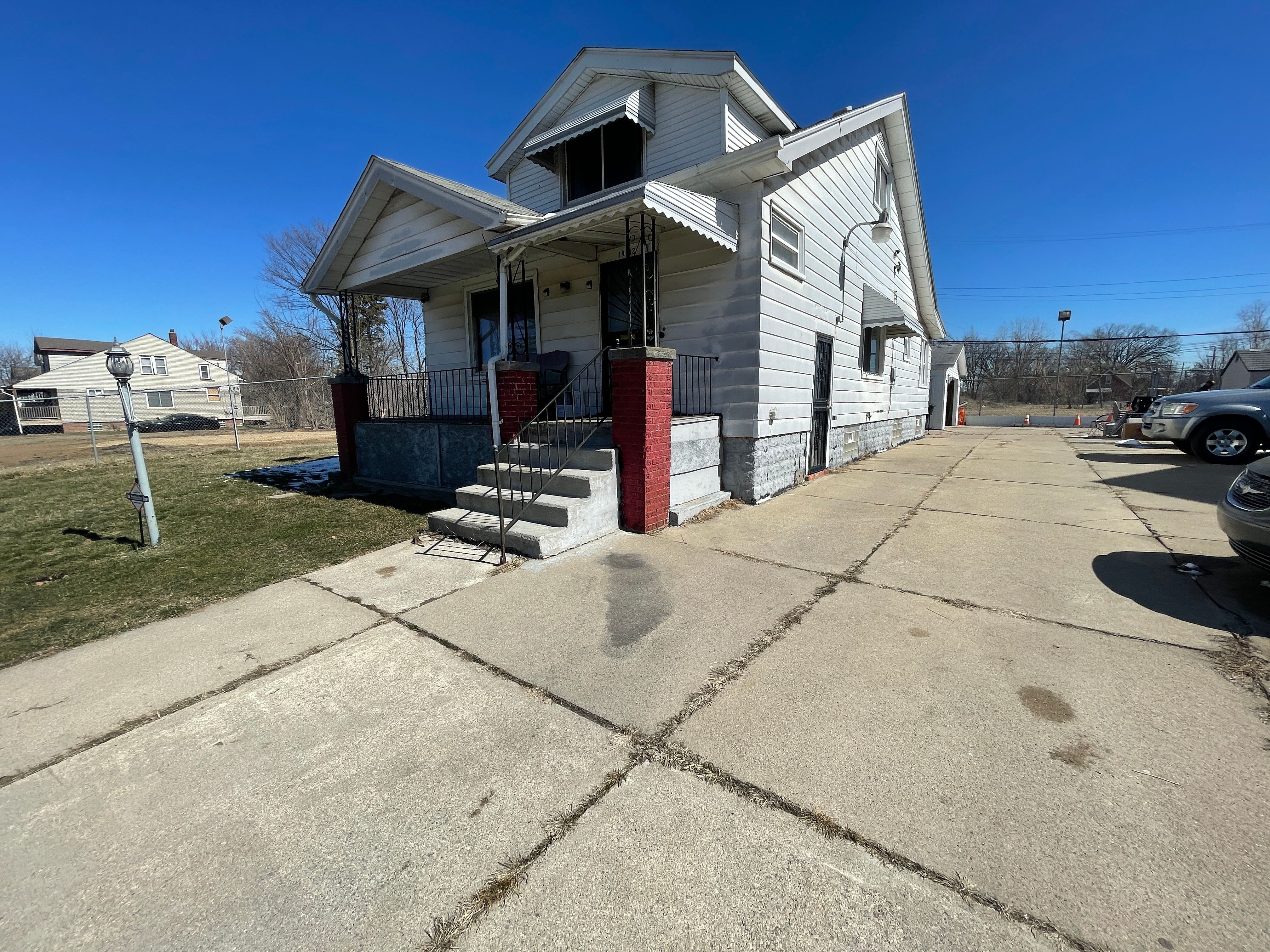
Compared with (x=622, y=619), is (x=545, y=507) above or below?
Result: above

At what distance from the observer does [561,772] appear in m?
2.00

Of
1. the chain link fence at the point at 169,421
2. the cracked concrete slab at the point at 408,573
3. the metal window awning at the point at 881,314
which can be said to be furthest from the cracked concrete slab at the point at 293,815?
the chain link fence at the point at 169,421

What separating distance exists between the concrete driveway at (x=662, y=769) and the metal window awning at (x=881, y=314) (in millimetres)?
7057

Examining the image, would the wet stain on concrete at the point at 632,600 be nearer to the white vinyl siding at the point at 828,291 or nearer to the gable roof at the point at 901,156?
the white vinyl siding at the point at 828,291

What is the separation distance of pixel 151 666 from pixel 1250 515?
6.73 m

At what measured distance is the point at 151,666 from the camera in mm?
2893

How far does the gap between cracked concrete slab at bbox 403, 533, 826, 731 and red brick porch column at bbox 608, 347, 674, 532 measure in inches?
24.0

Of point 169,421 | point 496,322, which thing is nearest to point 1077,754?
point 496,322

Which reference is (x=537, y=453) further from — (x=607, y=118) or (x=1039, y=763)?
(x=607, y=118)

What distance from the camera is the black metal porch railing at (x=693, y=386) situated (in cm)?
653

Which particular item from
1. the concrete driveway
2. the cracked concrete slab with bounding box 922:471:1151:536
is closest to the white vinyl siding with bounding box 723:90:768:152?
the cracked concrete slab with bounding box 922:471:1151:536

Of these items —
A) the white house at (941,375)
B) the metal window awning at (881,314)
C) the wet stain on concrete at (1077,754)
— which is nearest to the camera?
the wet stain on concrete at (1077,754)

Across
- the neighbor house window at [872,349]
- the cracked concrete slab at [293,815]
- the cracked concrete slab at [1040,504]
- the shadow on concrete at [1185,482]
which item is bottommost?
the cracked concrete slab at [293,815]

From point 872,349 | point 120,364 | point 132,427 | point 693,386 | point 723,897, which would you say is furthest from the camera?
point 872,349
